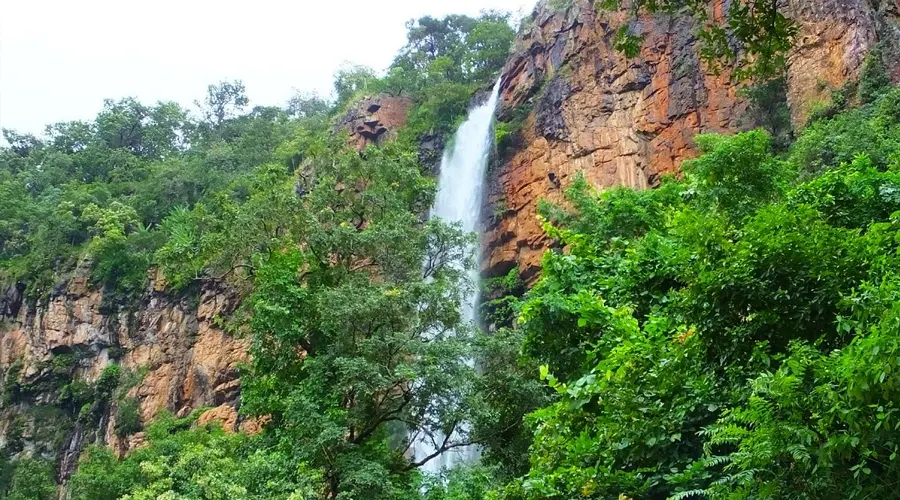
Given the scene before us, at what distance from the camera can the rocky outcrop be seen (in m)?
28.2

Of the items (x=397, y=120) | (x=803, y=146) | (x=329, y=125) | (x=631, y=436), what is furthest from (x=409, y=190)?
(x=329, y=125)

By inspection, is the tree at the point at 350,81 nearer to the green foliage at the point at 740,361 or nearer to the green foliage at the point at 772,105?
the green foliage at the point at 772,105

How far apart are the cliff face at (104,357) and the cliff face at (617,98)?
30.3ft

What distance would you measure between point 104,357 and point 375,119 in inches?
520

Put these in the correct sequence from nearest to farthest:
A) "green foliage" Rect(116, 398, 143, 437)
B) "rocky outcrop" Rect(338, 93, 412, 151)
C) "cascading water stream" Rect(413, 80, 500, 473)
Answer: "green foliage" Rect(116, 398, 143, 437) → "cascading water stream" Rect(413, 80, 500, 473) → "rocky outcrop" Rect(338, 93, 412, 151)

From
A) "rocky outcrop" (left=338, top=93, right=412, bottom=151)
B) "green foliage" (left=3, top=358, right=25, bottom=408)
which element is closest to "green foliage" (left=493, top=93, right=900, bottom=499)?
"rocky outcrop" (left=338, top=93, right=412, bottom=151)

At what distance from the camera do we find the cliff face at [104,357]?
22.3 m

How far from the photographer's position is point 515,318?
50.0 feet

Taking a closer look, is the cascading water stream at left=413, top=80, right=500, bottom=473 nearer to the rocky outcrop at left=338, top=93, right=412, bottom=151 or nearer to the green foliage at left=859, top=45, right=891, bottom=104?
the rocky outcrop at left=338, top=93, right=412, bottom=151

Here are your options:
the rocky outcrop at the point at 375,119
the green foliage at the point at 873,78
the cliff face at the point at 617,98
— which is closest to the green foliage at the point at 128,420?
the cliff face at the point at 617,98

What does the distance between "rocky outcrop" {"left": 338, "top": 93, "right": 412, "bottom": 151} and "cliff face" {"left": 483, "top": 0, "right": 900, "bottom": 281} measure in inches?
245

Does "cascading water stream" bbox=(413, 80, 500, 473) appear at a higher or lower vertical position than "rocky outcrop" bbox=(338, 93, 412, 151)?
lower

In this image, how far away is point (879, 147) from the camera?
39.1 feet

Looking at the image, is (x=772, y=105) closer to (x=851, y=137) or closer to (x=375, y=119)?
(x=851, y=137)
